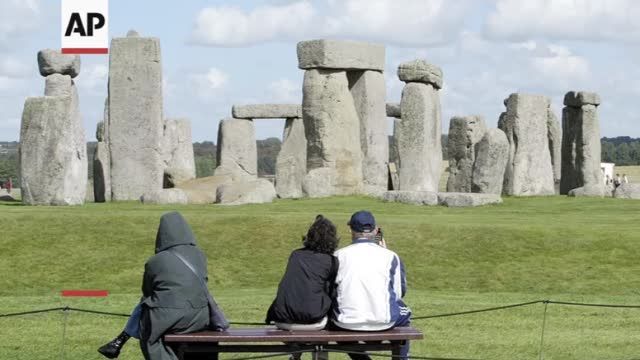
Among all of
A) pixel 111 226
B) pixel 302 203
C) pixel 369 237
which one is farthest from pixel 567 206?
pixel 369 237

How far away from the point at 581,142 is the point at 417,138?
23.8ft

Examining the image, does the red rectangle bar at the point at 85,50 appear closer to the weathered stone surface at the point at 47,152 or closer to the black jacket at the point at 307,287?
the black jacket at the point at 307,287

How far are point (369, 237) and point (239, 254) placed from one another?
9.67m

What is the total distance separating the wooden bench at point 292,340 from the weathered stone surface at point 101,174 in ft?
73.6

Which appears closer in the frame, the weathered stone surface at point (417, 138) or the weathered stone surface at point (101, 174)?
the weathered stone surface at point (417, 138)

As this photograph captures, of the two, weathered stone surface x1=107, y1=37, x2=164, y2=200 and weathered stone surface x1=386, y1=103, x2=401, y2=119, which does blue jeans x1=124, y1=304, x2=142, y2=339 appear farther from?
weathered stone surface x1=386, y1=103, x2=401, y2=119

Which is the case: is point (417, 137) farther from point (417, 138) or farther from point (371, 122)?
point (371, 122)

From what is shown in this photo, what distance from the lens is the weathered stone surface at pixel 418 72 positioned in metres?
32.3

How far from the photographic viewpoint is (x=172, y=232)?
10422 millimetres

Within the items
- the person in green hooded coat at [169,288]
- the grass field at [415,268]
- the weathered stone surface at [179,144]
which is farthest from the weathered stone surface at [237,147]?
the person in green hooded coat at [169,288]

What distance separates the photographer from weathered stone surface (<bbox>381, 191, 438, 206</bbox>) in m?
28.3

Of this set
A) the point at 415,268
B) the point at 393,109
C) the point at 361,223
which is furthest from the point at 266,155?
the point at 361,223

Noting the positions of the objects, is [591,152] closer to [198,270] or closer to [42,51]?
[42,51]

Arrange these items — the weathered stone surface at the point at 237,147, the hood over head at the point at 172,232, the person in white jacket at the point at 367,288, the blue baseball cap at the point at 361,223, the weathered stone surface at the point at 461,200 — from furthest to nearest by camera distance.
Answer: the weathered stone surface at the point at 237,147 < the weathered stone surface at the point at 461,200 < the blue baseball cap at the point at 361,223 < the person in white jacket at the point at 367,288 < the hood over head at the point at 172,232
